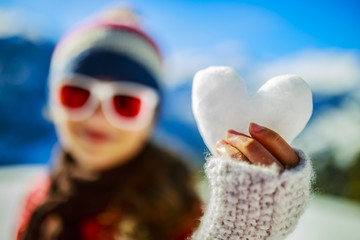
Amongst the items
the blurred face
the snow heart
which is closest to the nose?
the blurred face

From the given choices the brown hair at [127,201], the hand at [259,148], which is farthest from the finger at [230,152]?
the brown hair at [127,201]

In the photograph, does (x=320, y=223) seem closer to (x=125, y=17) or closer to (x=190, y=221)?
(x=190, y=221)

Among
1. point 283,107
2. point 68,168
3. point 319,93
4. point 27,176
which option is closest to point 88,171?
point 68,168

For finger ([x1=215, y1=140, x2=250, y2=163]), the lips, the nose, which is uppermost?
the nose

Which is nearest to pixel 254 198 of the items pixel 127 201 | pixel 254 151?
pixel 254 151

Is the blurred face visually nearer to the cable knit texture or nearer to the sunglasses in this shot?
the sunglasses

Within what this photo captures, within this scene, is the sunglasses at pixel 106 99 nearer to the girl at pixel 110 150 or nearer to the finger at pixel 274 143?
the girl at pixel 110 150
